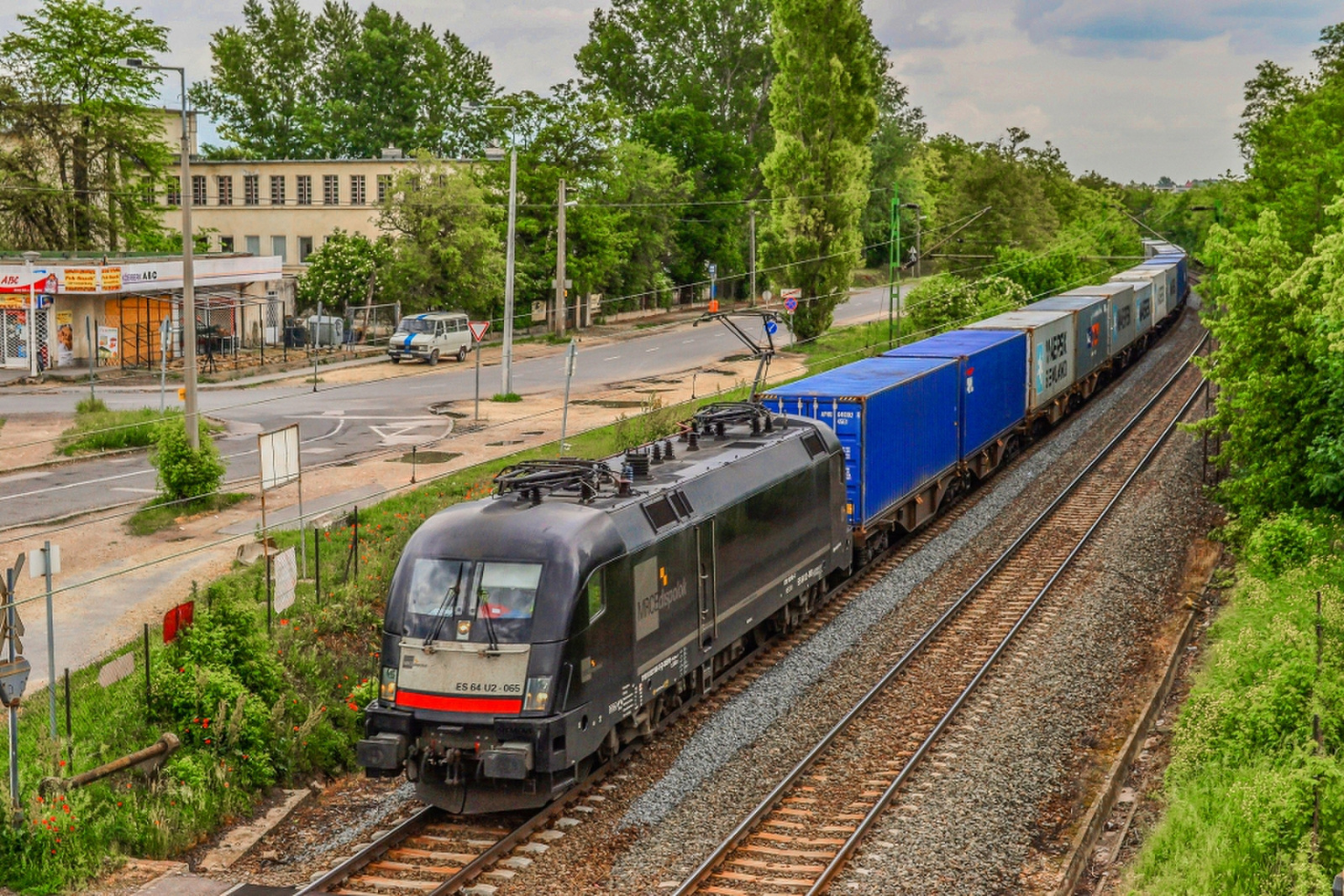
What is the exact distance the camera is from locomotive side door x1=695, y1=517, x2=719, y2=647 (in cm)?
1717

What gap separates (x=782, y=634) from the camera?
21344 mm

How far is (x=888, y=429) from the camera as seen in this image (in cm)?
2488

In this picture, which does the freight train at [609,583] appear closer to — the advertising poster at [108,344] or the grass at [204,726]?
the grass at [204,726]

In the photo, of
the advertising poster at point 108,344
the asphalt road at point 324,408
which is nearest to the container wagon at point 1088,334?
the asphalt road at point 324,408

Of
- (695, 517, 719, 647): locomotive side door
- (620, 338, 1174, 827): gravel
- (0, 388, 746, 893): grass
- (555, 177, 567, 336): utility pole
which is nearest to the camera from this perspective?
(0, 388, 746, 893): grass

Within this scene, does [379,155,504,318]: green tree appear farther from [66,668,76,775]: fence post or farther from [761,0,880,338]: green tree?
[66,668,76,775]: fence post

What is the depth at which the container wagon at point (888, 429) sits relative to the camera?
78.1 feet

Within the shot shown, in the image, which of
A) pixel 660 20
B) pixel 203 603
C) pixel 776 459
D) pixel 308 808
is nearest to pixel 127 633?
pixel 203 603

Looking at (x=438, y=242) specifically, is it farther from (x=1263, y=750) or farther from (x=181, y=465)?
(x=1263, y=750)

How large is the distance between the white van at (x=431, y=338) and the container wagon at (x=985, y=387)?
23454 mm

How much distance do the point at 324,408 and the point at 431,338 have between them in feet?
35.8

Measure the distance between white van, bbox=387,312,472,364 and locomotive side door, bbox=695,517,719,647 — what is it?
37.0 metres

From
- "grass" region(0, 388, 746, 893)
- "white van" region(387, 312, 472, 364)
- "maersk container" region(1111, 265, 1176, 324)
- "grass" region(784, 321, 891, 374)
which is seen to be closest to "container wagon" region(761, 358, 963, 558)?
"grass" region(0, 388, 746, 893)

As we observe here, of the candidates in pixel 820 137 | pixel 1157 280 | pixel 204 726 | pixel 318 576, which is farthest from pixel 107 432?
pixel 1157 280
